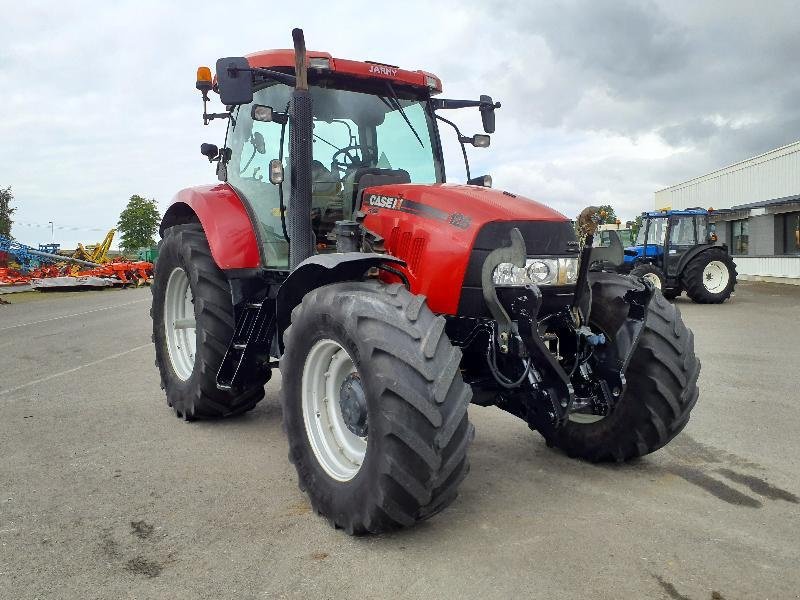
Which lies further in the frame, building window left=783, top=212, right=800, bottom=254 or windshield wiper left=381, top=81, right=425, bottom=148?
building window left=783, top=212, right=800, bottom=254

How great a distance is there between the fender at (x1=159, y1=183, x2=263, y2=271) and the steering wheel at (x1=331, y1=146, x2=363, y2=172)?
0.79 meters

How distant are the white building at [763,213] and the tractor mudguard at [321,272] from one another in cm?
2600

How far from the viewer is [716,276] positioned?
17297 millimetres

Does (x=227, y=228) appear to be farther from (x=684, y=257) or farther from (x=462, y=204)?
(x=684, y=257)

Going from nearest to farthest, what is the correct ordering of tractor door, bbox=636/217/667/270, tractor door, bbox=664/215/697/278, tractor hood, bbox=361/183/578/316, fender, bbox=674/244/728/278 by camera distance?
tractor hood, bbox=361/183/578/316, fender, bbox=674/244/728/278, tractor door, bbox=664/215/697/278, tractor door, bbox=636/217/667/270

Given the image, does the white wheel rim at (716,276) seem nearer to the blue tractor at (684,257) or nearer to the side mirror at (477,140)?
the blue tractor at (684,257)

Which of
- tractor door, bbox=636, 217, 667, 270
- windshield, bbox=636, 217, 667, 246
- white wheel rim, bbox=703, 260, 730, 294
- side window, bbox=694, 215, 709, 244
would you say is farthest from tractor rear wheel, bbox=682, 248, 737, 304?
windshield, bbox=636, 217, 667, 246

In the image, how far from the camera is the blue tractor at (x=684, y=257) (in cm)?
1689

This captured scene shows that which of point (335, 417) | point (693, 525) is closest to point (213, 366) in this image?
point (335, 417)

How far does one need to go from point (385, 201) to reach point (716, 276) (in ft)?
50.2

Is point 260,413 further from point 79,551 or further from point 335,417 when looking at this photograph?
point 79,551

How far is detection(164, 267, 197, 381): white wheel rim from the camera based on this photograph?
5945 millimetres

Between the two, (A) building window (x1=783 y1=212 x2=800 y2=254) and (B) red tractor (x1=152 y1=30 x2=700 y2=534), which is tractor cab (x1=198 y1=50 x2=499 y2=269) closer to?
(B) red tractor (x1=152 y1=30 x2=700 y2=534)

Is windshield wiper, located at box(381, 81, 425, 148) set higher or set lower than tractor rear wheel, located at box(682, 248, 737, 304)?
higher
